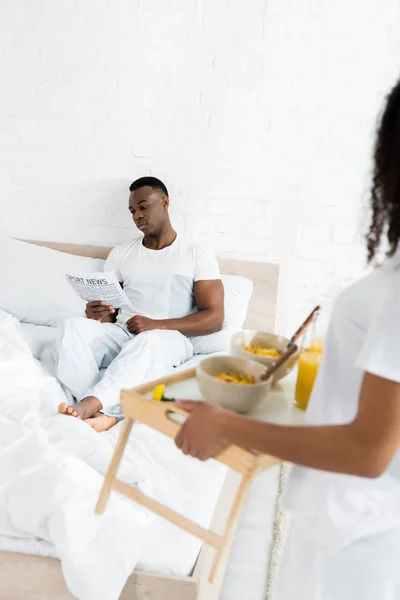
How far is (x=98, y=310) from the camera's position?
6.95 ft

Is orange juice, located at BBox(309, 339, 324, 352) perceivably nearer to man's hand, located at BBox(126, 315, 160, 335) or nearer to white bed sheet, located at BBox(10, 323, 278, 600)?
white bed sheet, located at BBox(10, 323, 278, 600)

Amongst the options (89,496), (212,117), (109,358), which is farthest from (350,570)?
(212,117)

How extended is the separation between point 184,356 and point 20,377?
2.11 feet

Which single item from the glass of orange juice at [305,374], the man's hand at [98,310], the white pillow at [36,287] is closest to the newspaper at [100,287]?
the man's hand at [98,310]

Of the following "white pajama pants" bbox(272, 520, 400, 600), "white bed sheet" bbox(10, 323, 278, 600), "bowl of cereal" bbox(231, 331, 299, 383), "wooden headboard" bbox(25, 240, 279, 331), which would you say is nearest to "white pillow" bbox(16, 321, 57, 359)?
"white bed sheet" bbox(10, 323, 278, 600)

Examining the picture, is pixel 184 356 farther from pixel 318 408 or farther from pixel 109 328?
pixel 318 408

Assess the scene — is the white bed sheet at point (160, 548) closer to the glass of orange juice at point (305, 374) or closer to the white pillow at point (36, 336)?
the glass of orange juice at point (305, 374)

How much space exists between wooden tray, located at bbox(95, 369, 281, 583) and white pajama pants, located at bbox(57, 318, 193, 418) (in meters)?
0.66

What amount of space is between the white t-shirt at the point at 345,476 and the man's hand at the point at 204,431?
0.14 metres

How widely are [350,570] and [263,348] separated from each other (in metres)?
0.40

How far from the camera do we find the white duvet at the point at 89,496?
40.9 inches

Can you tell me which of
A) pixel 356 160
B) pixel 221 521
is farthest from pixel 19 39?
pixel 221 521

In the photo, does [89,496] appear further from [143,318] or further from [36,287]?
[36,287]

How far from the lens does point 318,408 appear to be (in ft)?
2.64
